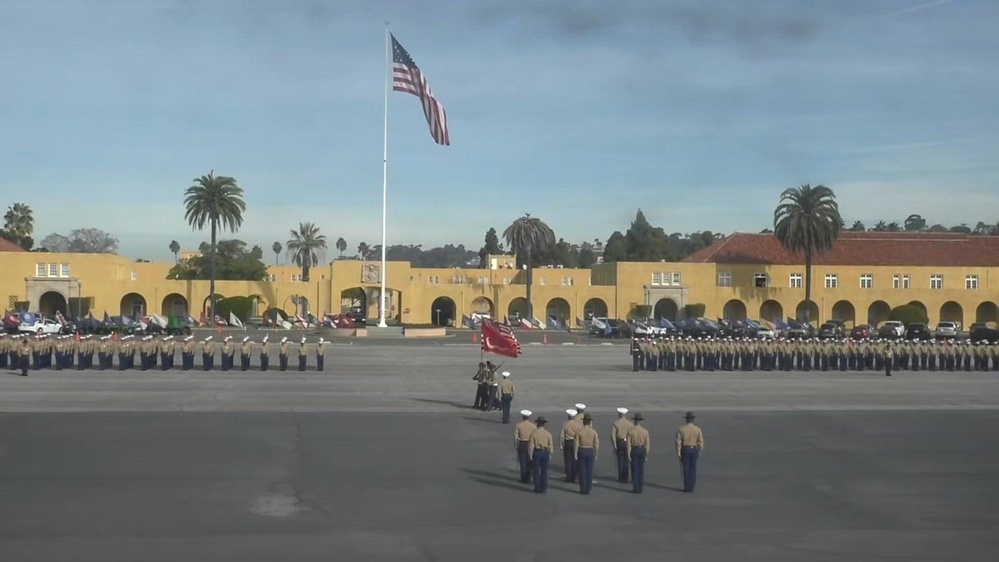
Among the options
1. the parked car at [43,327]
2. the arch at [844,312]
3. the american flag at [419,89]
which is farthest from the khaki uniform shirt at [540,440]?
the arch at [844,312]

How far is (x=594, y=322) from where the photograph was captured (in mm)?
65688

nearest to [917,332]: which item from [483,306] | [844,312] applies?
[844,312]

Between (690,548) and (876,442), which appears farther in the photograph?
(876,442)

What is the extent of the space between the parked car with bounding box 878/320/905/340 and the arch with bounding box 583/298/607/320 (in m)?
19.2

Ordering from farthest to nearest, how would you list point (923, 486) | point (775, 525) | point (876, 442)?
point (876, 442) → point (923, 486) → point (775, 525)

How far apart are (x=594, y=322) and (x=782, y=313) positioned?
16.1 meters

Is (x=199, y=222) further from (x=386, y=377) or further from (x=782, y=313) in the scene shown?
(x=386, y=377)

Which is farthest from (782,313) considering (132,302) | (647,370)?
(132,302)

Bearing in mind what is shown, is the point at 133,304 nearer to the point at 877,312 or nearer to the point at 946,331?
the point at 877,312

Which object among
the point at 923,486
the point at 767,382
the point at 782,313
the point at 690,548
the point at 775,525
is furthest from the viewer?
the point at 782,313

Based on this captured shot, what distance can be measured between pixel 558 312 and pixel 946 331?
1058 inches

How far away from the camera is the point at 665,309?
251 ft

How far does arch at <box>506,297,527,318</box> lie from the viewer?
78.6m

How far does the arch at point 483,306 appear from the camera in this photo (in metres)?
76.9
